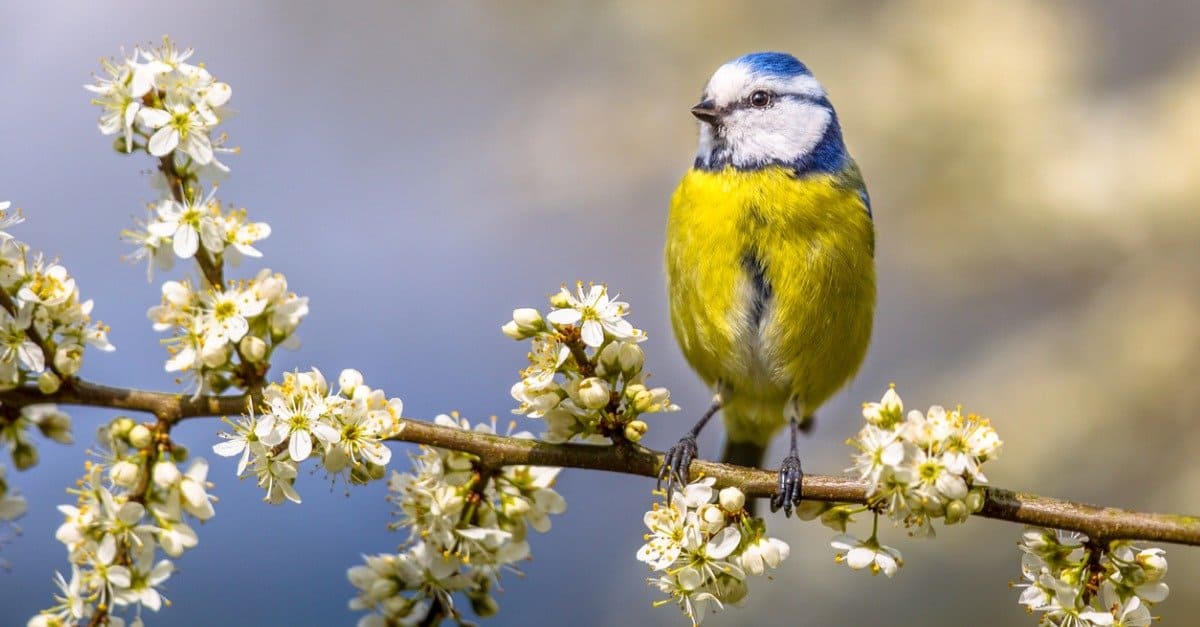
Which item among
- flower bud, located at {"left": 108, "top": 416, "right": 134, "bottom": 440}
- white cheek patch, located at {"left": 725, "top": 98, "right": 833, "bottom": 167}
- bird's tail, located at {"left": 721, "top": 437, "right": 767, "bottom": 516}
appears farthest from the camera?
bird's tail, located at {"left": 721, "top": 437, "right": 767, "bottom": 516}

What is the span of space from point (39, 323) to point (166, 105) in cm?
39

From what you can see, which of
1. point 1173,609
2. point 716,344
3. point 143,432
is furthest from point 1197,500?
point 143,432

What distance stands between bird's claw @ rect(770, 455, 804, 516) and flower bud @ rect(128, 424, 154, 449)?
994 mm

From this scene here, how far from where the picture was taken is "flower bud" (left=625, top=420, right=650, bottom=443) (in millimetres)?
1871

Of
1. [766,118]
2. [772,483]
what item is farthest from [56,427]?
[766,118]

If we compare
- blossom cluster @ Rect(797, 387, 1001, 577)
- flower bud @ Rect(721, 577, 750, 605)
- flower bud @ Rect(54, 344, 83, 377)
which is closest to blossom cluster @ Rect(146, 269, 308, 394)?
flower bud @ Rect(54, 344, 83, 377)

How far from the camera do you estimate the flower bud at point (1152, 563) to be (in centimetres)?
174

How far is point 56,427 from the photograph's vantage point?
1.97 metres

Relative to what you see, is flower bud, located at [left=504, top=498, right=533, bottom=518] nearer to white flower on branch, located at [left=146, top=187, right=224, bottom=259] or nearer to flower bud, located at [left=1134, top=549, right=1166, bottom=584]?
white flower on branch, located at [left=146, top=187, right=224, bottom=259]

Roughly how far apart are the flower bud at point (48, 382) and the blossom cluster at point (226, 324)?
6.5 inches

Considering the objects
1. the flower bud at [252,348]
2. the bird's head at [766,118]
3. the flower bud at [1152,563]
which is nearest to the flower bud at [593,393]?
the flower bud at [252,348]

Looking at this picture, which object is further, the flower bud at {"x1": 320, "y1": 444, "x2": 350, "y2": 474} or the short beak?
the short beak

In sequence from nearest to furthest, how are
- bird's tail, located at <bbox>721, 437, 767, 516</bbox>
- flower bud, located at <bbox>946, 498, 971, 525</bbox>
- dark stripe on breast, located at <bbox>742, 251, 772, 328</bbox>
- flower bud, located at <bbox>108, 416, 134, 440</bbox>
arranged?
flower bud, located at <bbox>946, 498, 971, 525</bbox>
flower bud, located at <bbox>108, 416, 134, 440</bbox>
dark stripe on breast, located at <bbox>742, 251, 772, 328</bbox>
bird's tail, located at <bbox>721, 437, 767, 516</bbox>

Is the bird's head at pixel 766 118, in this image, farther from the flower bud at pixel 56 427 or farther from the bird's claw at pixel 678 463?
the flower bud at pixel 56 427
